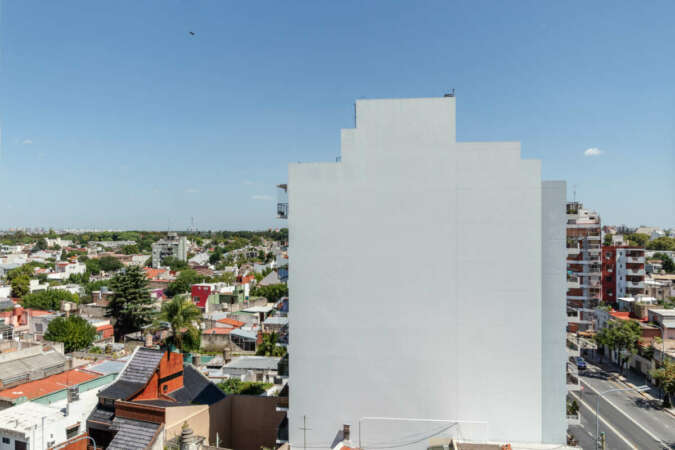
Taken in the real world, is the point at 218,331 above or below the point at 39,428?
below

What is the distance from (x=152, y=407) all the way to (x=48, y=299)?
6118 cm

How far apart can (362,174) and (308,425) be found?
11.9 m

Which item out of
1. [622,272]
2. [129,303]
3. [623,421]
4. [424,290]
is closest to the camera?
[424,290]

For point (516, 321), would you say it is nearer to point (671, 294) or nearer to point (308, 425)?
point (308, 425)

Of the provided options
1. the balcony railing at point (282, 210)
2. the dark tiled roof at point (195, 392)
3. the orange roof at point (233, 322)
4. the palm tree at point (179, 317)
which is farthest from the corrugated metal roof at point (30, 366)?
the balcony railing at point (282, 210)

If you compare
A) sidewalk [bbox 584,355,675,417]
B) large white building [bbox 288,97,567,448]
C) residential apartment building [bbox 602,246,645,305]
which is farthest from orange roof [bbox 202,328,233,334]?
residential apartment building [bbox 602,246,645,305]

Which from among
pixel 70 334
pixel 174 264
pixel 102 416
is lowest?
pixel 70 334

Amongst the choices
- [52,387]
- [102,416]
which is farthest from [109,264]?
[102,416]

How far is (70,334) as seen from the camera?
145 feet

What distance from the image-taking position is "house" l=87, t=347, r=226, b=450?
757 inches

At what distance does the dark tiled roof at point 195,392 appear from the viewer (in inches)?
874

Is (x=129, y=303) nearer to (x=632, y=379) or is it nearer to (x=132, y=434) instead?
Result: (x=132, y=434)

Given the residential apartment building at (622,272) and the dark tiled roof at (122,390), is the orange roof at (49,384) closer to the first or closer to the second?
the dark tiled roof at (122,390)

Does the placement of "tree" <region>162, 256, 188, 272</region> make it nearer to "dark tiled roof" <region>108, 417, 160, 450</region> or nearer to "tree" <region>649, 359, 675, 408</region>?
"dark tiled roof" <region>108, 417, 160, 450</region>
